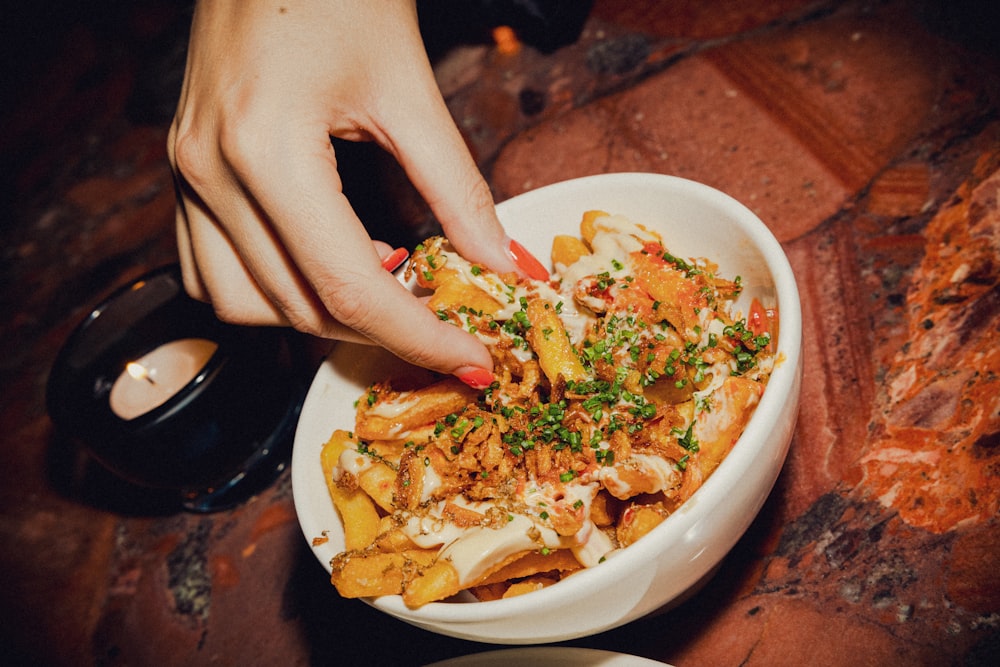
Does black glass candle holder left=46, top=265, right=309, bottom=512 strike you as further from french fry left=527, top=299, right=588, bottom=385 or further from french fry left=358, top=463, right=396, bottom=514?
french fry left=527, top=299, right=588, bottom=385

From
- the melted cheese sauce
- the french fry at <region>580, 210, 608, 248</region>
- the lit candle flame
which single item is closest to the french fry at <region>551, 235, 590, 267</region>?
the french fry at <region>580, 210, 608, 248</region>

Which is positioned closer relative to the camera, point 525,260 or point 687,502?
point 687,502

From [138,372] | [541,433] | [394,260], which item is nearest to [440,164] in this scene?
[394,260]

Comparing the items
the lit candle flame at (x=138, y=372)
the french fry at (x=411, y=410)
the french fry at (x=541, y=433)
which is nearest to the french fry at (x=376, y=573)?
the french fry at (x=541, y=433)

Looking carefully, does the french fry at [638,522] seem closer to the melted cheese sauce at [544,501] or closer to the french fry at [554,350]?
the melted cheese sauce at [544,501]

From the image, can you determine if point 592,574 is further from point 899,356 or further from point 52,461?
point 52,461

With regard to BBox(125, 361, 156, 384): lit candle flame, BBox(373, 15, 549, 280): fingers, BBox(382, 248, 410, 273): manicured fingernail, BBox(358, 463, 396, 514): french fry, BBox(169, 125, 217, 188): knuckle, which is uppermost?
BBox(169, 125, 217, 188): knuckle

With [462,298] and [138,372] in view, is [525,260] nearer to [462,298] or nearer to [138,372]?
[462,298]
